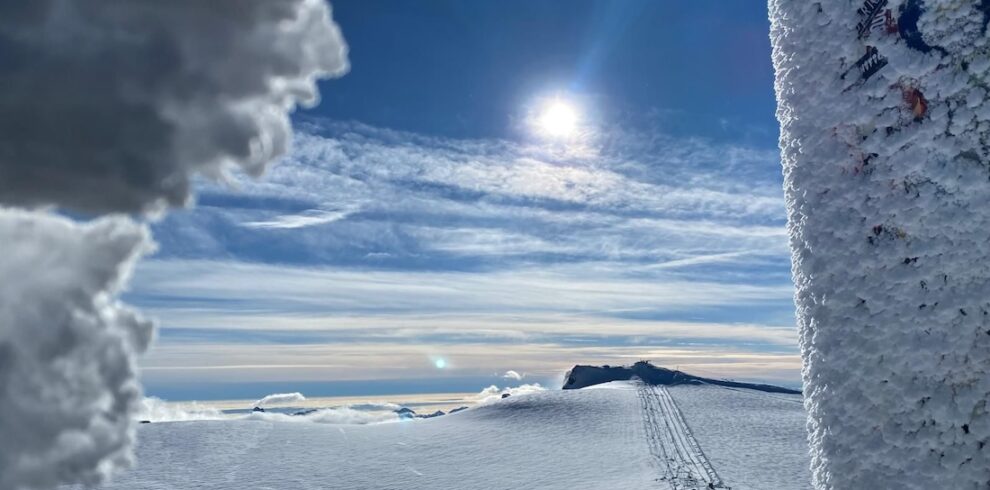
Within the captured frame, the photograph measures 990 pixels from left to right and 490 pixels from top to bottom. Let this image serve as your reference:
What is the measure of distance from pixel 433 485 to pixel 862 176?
2685 centimetres

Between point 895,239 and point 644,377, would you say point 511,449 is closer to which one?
point 895,239

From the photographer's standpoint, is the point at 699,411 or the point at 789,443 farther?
the point at 699,411

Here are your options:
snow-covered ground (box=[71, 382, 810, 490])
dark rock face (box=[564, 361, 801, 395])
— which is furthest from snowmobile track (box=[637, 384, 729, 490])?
dark rock face (box=[564, 361, 801, 395])

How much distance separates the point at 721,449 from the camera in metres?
34.2

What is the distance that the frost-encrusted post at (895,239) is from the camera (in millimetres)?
5996

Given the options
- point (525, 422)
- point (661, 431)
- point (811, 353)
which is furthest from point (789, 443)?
point (811, 353)

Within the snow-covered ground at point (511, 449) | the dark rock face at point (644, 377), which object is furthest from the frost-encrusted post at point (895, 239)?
the dark rock face at point (644, 377)

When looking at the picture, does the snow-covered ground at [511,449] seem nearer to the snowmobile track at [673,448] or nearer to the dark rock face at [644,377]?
the snowmobile track at [673,448]

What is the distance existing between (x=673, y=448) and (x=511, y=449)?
8295 millimetres

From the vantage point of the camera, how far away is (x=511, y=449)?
1437 inches

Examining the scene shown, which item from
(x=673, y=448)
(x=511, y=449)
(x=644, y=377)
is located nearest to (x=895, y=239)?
(x=673, y=448)

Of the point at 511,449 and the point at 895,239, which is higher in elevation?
the point at 895,239

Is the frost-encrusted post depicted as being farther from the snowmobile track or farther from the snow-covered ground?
the snow-covered ground

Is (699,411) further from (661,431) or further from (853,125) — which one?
(853,125)
